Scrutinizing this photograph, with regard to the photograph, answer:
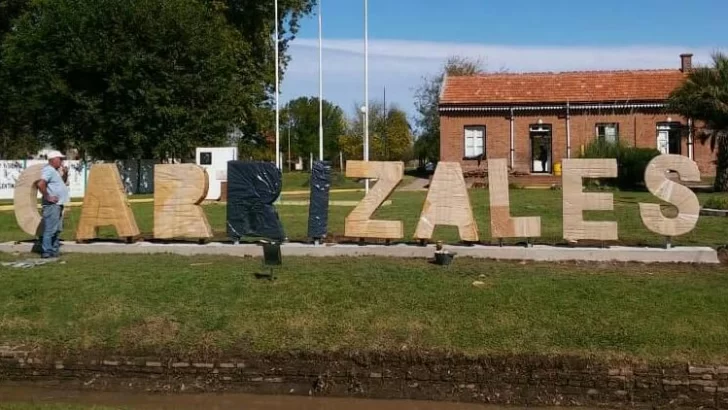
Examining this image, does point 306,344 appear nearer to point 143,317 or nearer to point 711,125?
point 143,317

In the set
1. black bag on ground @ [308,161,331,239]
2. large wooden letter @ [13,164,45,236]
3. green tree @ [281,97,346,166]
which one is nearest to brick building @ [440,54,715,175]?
black bag on ground @ [308,161,331,239]

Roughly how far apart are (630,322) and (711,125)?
23.1m

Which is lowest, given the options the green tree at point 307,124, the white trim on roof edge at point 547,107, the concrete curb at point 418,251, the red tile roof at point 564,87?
the concrete curb at point 418,251

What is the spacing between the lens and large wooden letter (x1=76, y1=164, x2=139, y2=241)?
13.1m

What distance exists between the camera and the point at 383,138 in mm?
64000

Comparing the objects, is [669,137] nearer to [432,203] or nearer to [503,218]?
[503,218]

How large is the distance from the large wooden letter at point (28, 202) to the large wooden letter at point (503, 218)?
774 cm

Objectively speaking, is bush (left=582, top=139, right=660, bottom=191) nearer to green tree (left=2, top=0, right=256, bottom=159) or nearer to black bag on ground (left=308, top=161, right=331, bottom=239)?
green tree (left=2, top=0, right=256, bottom=159)

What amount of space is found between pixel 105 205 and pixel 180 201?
53.8 inches

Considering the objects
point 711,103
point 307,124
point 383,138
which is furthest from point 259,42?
point 307,124

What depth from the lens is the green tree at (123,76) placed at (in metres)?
34.0

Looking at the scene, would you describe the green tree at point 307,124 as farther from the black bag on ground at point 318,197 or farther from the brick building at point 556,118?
the black bag on ground at point 318,197

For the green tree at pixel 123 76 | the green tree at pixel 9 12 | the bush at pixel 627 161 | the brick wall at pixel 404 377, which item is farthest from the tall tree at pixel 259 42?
the brick wall at pixel 404 377

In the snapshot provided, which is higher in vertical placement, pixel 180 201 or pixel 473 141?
pixel 473 141
